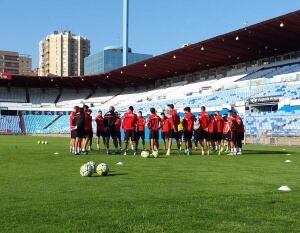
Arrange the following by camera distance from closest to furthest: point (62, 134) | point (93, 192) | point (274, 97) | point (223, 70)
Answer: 1. point (93, 192)
2. point (274, 97)
3. point (223, 70)
4. point (62, 134)

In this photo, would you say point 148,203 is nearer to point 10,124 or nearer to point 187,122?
point 187,122

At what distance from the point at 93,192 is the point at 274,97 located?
105 ft

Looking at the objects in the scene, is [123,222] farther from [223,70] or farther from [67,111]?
[67,111]

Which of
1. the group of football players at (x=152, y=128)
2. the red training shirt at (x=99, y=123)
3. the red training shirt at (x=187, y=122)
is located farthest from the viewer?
the red training shirt at (x=99, y=123)

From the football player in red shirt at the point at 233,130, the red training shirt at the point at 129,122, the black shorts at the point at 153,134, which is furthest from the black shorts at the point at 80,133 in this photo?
the football player in red shirt at the point at 233,130

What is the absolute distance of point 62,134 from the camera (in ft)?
197

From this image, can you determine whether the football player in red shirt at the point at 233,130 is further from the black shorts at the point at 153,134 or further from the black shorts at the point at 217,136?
the black shorts at the point at 153,134

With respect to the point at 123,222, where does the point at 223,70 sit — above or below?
above

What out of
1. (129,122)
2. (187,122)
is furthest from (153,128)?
(187,122)

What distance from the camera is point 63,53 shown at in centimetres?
17850

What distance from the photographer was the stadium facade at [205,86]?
35.7 meters

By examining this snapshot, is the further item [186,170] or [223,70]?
[223,70]

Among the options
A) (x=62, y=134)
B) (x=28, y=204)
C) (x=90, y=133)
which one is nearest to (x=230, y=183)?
(x=28, y=204)

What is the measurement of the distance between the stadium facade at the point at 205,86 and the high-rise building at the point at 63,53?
99692 mm
